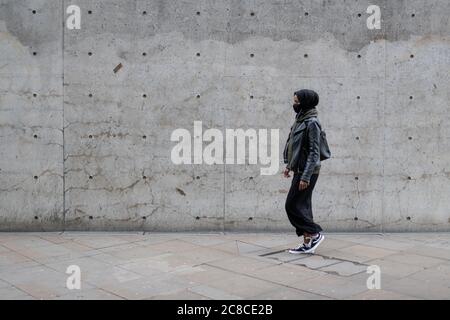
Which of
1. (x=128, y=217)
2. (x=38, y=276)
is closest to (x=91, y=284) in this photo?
(x=38, y=276)

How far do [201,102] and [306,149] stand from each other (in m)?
1.80

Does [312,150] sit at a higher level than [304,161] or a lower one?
higher

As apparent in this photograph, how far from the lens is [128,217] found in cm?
707

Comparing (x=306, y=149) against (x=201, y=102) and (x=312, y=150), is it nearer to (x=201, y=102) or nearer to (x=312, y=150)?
(x=312, y=150)

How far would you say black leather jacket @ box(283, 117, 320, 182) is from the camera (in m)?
5.71

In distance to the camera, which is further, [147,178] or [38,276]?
[147,178]

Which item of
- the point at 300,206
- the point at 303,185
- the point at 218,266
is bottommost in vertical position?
the point at 218,266

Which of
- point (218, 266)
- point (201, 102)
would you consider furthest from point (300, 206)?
point (201, 102)

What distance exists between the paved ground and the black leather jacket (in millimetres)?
959

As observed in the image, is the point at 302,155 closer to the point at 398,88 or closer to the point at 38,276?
the point at 398,88

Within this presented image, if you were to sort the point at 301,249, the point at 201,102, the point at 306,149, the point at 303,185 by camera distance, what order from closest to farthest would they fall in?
the point at 303,185, the point at 306,149, the point at 301,249, the point at 201,102

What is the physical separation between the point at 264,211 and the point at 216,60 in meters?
2.06

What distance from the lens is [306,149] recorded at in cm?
583

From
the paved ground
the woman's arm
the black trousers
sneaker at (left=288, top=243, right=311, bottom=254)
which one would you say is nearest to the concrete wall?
the paved ground
